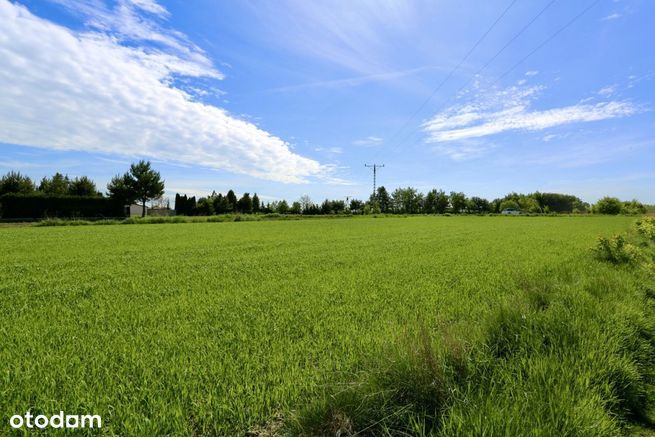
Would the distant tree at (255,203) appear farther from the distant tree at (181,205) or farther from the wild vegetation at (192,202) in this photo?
the distant tree at (181,205)

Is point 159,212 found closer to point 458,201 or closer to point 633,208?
point 458,201

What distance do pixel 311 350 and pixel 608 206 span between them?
112516 millimetres

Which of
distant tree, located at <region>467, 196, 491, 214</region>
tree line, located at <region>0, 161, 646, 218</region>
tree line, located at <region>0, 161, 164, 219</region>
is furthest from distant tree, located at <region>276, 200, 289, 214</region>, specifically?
distant tree, located at <region>467, 196, 491, 214</region>

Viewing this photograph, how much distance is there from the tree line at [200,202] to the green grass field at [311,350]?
46772 mm

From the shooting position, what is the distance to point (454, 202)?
4043 inches

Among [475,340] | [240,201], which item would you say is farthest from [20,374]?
[240,201]

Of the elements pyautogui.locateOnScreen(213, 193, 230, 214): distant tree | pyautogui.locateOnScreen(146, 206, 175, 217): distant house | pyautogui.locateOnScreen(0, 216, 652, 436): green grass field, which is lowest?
pyautogui.locateOnScreen(0, 216, 652, 436): green grass field

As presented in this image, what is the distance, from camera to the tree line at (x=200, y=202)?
4377 centimetres

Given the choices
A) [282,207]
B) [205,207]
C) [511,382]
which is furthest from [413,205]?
[511,382]

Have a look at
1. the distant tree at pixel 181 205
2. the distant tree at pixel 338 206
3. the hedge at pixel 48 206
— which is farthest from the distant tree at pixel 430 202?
the hedge at pixel 48 206

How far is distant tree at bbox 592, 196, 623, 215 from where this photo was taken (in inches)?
3349
